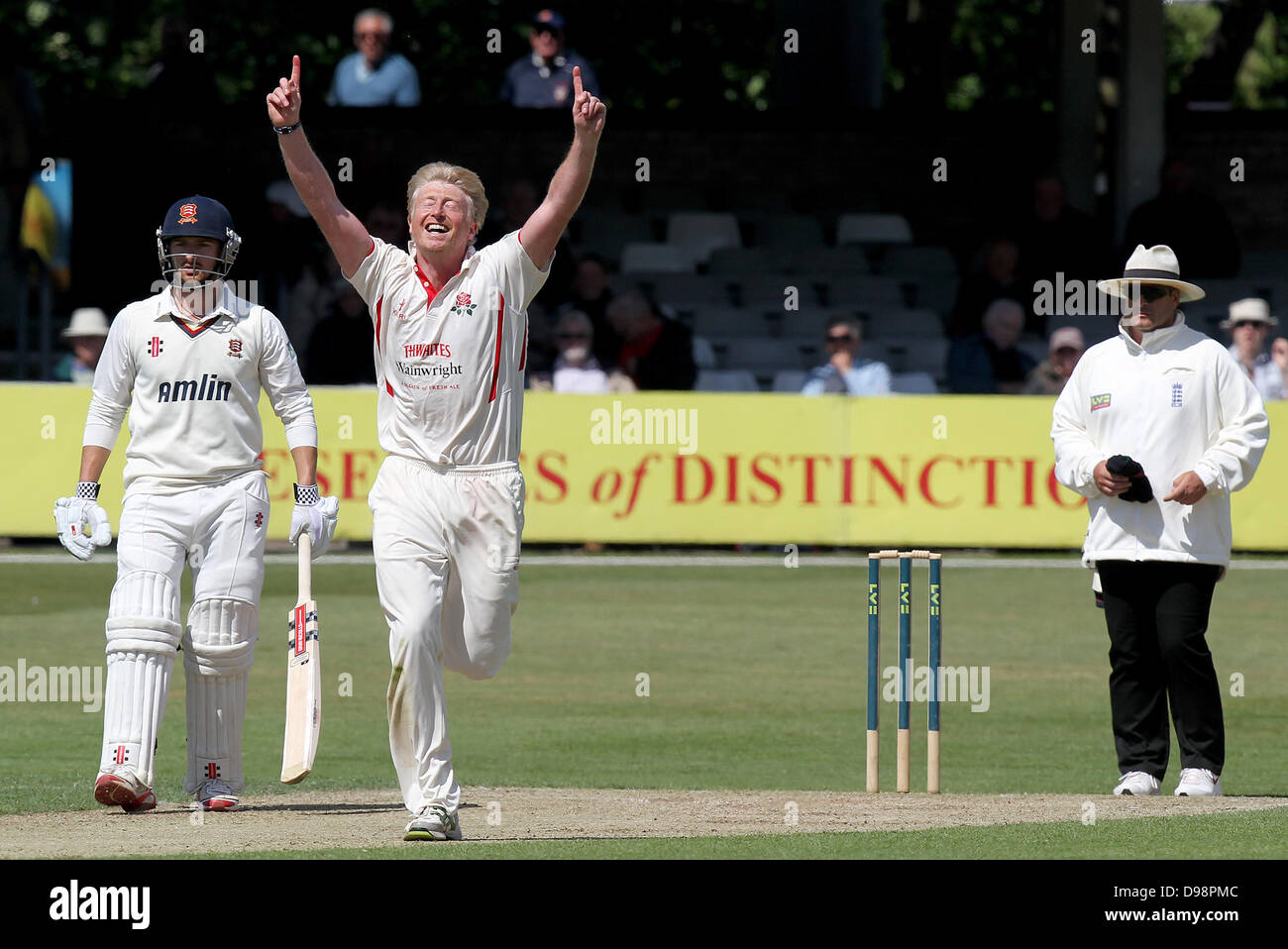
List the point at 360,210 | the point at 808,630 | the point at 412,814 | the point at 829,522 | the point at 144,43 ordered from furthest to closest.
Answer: the point at 144,43 < the point at 360,210 < the point at 829,522 < the point at 808,630 < the point at 412,814

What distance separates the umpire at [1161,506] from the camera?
376 inches

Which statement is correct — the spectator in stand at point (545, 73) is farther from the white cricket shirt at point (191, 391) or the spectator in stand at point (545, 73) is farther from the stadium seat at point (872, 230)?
the white cricket shirt at point (191, 391)

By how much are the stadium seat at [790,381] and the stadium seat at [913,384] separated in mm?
864

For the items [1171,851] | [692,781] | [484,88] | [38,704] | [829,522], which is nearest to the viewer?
[1171,851]

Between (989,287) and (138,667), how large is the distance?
14842 mm

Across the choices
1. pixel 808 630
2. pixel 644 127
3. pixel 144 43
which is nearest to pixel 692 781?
pixel 808 630

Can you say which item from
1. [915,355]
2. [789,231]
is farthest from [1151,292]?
[789,231]

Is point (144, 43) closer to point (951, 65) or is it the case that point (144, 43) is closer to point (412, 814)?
point (951, 65)

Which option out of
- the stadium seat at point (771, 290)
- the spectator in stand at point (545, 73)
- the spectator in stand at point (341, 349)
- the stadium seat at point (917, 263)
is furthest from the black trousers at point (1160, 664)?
the stadium seat at point (917, 263)

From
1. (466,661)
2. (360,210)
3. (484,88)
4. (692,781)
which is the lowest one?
(692,781)

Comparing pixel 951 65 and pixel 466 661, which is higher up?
pixel 951 65

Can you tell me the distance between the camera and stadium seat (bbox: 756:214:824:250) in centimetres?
2583

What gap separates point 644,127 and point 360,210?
18.0 feet

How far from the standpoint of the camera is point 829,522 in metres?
19.3
